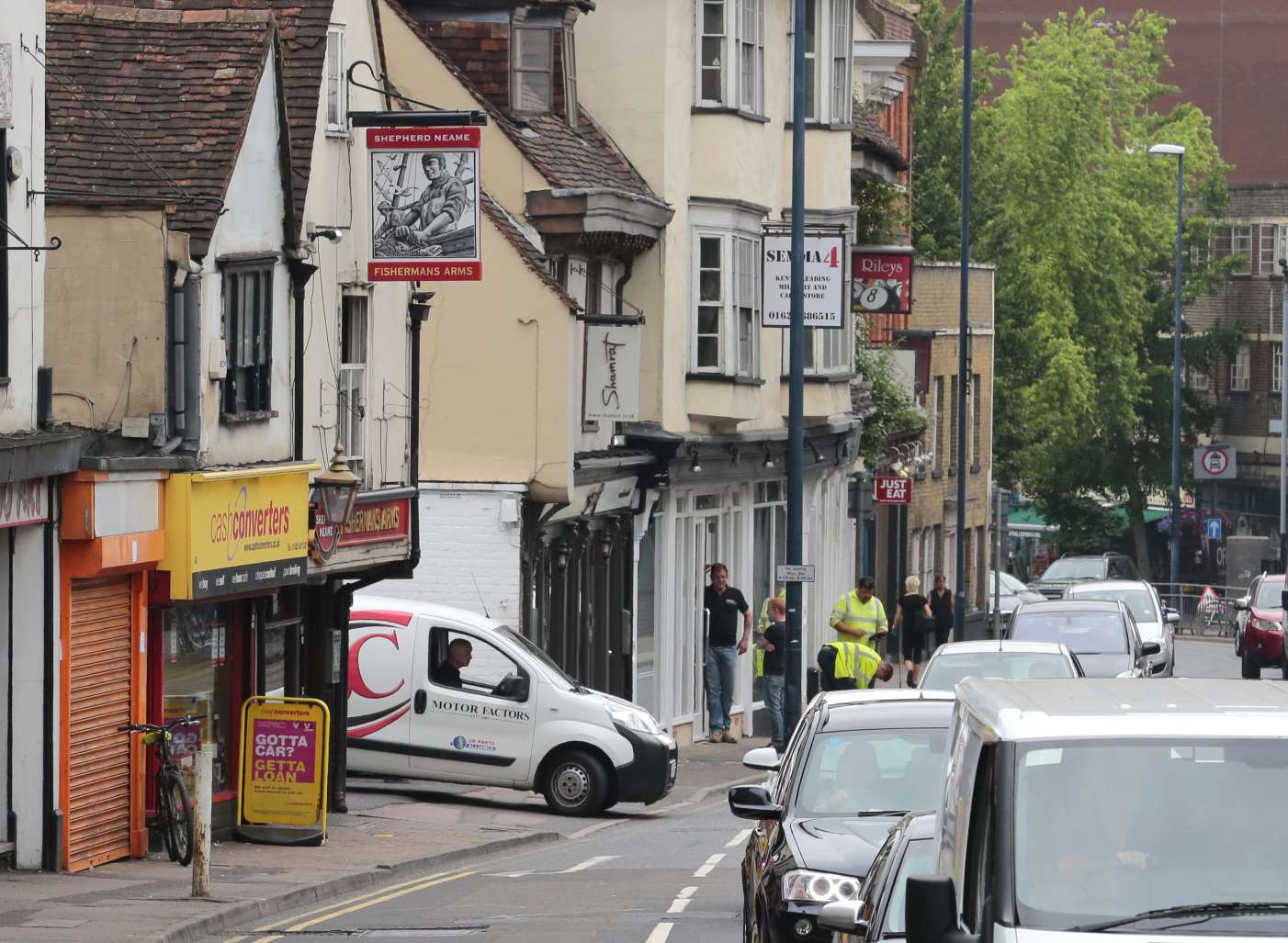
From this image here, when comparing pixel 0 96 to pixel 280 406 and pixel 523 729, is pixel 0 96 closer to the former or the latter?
pixel 280 406

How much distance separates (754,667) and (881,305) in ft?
20.7

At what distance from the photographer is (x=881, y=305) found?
37.8 meters

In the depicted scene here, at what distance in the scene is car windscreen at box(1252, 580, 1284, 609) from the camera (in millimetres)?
43406

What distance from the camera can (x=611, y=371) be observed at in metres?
28.5

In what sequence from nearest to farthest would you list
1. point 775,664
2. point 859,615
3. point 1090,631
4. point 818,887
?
point 818,887 → point 859,615 → point 775,664 → point 1090,631

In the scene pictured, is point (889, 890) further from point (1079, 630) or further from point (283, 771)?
point (1079, 630)

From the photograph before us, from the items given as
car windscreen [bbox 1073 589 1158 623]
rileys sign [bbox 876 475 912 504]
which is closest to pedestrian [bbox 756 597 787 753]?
car windscreen [bbox 1073 589 1158 623]

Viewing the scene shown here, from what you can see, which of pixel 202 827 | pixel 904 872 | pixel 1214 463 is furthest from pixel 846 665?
pixel 1214 463

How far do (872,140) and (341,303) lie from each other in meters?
18.9

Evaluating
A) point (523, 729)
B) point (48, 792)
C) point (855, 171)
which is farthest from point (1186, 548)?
point (48, 792)

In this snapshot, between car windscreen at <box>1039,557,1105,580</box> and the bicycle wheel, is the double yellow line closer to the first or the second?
the bicycle wheel

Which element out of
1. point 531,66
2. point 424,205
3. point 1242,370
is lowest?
point 1242,370

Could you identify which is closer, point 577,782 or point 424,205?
point 424,205

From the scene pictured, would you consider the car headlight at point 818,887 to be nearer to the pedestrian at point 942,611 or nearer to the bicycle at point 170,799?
the bicycle at point 170,799
